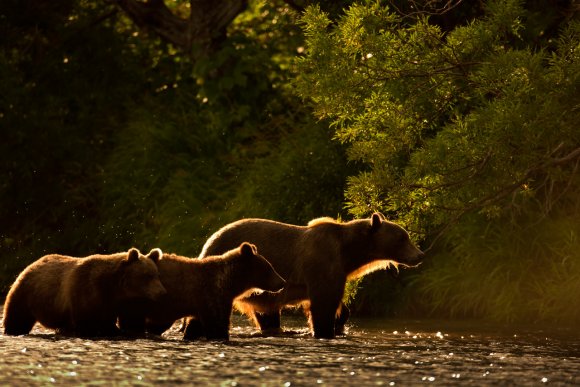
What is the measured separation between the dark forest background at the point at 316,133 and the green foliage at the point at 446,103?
0.09 feet

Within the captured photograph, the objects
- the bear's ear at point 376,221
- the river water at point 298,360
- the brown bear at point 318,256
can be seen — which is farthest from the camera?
the bear's ear at point 376,221

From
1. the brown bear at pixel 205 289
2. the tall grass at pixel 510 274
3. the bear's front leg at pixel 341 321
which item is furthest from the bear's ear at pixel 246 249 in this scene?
the tall grass at pixel 510 274

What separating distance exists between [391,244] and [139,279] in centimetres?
283

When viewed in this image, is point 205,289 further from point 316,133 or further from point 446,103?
point 316,133

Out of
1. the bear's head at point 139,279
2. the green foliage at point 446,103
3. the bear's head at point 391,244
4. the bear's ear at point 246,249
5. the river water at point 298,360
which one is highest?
the green foliage at point 446,103

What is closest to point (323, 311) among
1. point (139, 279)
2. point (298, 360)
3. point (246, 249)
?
point (246, 249)

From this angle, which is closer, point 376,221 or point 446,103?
point 376,221

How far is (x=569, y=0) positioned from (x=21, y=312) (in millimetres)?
8267

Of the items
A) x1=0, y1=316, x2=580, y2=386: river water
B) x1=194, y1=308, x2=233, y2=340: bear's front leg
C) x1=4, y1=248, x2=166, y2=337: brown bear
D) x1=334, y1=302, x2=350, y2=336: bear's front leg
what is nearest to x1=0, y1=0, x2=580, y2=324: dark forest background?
x1=334, y1=302, x2=350, y2=336: bear's front leg

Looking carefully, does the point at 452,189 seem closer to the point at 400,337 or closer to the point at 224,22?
the point at 400,337

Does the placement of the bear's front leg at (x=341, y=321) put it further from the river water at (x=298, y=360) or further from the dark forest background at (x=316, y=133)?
the dark forest background at (x=316, y=133)

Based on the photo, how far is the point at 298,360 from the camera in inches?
463

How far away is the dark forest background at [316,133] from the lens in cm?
1491

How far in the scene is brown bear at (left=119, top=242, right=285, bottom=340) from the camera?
13.6 meters
